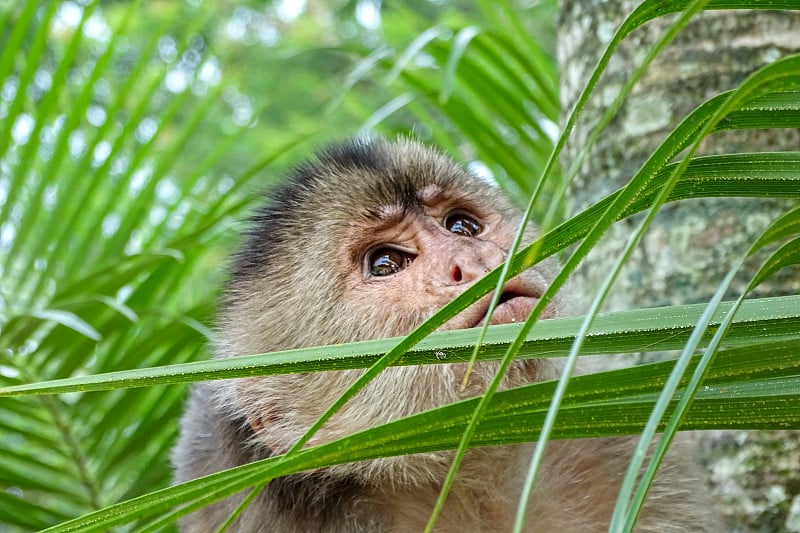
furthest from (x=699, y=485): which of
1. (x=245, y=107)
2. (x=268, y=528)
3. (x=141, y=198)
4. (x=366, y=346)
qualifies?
(x=245, y=107)

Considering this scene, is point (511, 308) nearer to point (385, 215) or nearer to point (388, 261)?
point (388, 261)

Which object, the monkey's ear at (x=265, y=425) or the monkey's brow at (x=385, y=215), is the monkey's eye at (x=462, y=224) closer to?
the monkey's brow at (x=385, y=215)

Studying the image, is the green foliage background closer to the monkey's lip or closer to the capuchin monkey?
the capuchin monkey

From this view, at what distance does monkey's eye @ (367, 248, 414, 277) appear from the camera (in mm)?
2375

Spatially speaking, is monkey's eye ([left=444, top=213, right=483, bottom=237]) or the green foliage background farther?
monkey's eye ([left=444, top=213, right=483, bottom=237])

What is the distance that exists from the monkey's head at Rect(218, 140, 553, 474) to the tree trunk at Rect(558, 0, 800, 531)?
0.29m

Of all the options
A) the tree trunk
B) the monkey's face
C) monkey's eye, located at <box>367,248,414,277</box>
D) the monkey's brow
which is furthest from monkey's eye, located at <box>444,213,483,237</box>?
the tree trunk

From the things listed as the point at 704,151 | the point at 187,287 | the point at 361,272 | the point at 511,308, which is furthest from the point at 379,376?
the point at 187,287

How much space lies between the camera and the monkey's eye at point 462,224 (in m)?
2.64

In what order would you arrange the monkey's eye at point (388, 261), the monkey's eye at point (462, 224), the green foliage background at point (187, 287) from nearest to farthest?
the green foliage background at point (187, 287) → the monkey's eye at point (388, 261) → the monkey's eye at point (462, 224)

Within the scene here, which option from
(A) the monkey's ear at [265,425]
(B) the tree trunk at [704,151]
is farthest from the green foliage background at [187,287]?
(A) the monkey's ear at [265,425]

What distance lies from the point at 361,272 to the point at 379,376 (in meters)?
0.29

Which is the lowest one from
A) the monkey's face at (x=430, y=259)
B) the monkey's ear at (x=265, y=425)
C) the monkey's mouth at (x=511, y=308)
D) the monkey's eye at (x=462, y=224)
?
the monkey's ear at (x=265, y=425)

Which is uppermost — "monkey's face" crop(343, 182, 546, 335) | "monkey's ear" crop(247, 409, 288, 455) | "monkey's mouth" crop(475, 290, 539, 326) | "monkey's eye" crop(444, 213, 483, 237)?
"monkey's eye" crop(444, 213, 483, 237)
